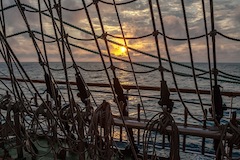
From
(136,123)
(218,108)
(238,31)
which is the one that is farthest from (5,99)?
(238,31)

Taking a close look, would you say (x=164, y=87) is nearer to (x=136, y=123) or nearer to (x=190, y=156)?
(x=136, y=123)

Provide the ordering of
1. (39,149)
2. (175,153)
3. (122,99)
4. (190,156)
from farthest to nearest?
1. (190,156)
2. (39,149)
3. (122,99)
4. (175,153)

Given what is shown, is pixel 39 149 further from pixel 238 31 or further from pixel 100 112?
pixel 238 31

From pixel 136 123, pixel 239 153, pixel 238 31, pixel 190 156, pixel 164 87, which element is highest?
pixel 238 31

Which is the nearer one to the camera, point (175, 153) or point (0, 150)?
point (175, 153)

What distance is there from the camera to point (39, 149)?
3127 millimetres

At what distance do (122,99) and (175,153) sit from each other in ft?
3.19

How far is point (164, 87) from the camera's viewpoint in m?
1.93

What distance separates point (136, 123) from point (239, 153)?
223 inches

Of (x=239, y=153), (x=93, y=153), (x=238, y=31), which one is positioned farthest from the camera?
(x=239, y=153)

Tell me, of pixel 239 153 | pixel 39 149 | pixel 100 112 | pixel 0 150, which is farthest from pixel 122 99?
pixel 239 153

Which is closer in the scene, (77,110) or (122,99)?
(77,110)

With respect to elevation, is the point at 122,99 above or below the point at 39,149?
above

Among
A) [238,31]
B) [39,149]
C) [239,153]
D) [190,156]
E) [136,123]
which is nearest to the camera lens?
[136,123]
